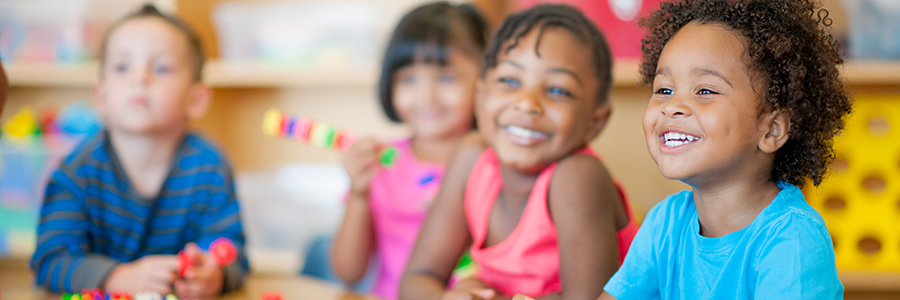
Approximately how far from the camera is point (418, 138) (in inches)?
52.7

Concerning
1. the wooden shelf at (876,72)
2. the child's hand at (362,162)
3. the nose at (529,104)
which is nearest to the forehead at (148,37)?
the child's hand at (362,162)

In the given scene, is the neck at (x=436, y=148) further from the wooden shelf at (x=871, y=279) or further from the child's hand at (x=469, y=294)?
the wooden shelf at (x=871, y=279)

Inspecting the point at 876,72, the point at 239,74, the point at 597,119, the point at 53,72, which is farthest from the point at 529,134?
the point at 53,72

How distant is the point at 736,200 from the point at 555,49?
0.98 feet

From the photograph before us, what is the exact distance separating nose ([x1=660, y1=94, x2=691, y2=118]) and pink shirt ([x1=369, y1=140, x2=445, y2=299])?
73cm

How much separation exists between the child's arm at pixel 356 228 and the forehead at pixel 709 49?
29.0 inches

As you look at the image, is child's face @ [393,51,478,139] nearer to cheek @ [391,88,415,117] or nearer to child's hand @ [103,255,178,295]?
cheek @ [391,88,415,117]

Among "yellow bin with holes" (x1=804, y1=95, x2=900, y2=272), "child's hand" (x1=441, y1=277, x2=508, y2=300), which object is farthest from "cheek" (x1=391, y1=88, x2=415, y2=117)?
"yellow bin with holes" (x1=804, y1=95, x2=900, y2=272)

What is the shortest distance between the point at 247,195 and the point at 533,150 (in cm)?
125

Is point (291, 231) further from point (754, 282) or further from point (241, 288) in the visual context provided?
point (754, 282)

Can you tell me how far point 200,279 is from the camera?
97 centimetres

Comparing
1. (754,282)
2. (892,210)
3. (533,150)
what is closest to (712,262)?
(754,282)

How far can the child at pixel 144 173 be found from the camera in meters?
1.10

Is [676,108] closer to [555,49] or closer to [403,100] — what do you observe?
[555,49]
